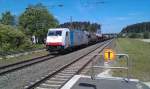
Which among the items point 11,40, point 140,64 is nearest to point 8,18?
point 11,40

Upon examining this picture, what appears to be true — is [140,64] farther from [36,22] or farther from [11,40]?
[36,22]

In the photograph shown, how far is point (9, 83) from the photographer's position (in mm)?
12711

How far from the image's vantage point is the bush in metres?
35.4

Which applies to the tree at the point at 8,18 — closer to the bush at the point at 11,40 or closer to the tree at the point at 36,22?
the tree at the point at 36,22

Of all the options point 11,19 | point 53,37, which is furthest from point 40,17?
point 53,37

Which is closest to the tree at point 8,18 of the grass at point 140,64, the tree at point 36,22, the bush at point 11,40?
the tree at point 36,22

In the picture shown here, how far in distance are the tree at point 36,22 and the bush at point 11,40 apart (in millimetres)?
28138

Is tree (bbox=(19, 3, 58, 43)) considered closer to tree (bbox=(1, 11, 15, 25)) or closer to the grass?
tree (bbox=(1, 11, 15, 25))

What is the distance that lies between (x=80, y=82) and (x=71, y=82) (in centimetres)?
34

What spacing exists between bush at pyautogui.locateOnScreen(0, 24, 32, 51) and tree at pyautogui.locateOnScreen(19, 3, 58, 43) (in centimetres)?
2814

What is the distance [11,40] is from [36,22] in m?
33.3

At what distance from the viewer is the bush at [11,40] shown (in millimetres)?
35366

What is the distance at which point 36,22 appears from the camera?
70.6 m

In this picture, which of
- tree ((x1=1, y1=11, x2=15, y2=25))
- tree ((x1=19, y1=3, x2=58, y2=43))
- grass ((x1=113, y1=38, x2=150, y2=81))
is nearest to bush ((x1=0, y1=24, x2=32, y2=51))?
grass ((x1=113, y1=38, x2=150, y2=81))
